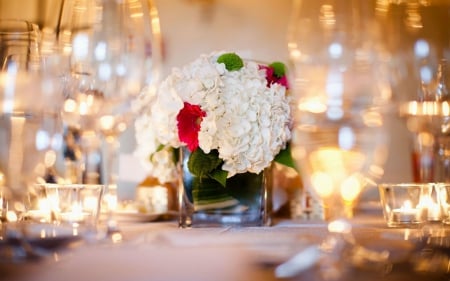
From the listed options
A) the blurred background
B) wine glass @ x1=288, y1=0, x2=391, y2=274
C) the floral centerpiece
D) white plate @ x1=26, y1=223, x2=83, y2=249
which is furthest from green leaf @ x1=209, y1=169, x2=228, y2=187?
the blurred background

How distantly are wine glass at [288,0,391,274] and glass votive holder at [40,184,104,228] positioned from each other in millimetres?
238

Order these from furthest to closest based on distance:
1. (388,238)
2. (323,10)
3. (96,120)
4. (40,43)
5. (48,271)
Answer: (96,120), (323,10), (40,43), (388,238), (48,271)

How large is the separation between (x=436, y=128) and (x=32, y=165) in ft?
1.68

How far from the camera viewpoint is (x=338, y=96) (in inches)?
24.9

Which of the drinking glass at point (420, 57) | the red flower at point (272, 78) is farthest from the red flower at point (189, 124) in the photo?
the drinking glass at point (420, 57)

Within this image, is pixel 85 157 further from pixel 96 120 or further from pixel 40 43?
pixel 40 43

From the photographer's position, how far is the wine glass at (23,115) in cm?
55

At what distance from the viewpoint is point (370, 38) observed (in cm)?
69

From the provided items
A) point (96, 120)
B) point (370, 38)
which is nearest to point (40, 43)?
point (96, 120)

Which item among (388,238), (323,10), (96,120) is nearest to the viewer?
(388,238)

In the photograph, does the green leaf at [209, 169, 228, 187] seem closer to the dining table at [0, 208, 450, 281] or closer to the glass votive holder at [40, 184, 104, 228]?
the glass votive holder at [40, 184, 104, 228]

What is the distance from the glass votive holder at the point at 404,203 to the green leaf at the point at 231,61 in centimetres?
22

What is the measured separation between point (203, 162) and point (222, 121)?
0.18ft

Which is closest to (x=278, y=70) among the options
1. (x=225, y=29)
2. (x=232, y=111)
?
(x=232, y=111)
